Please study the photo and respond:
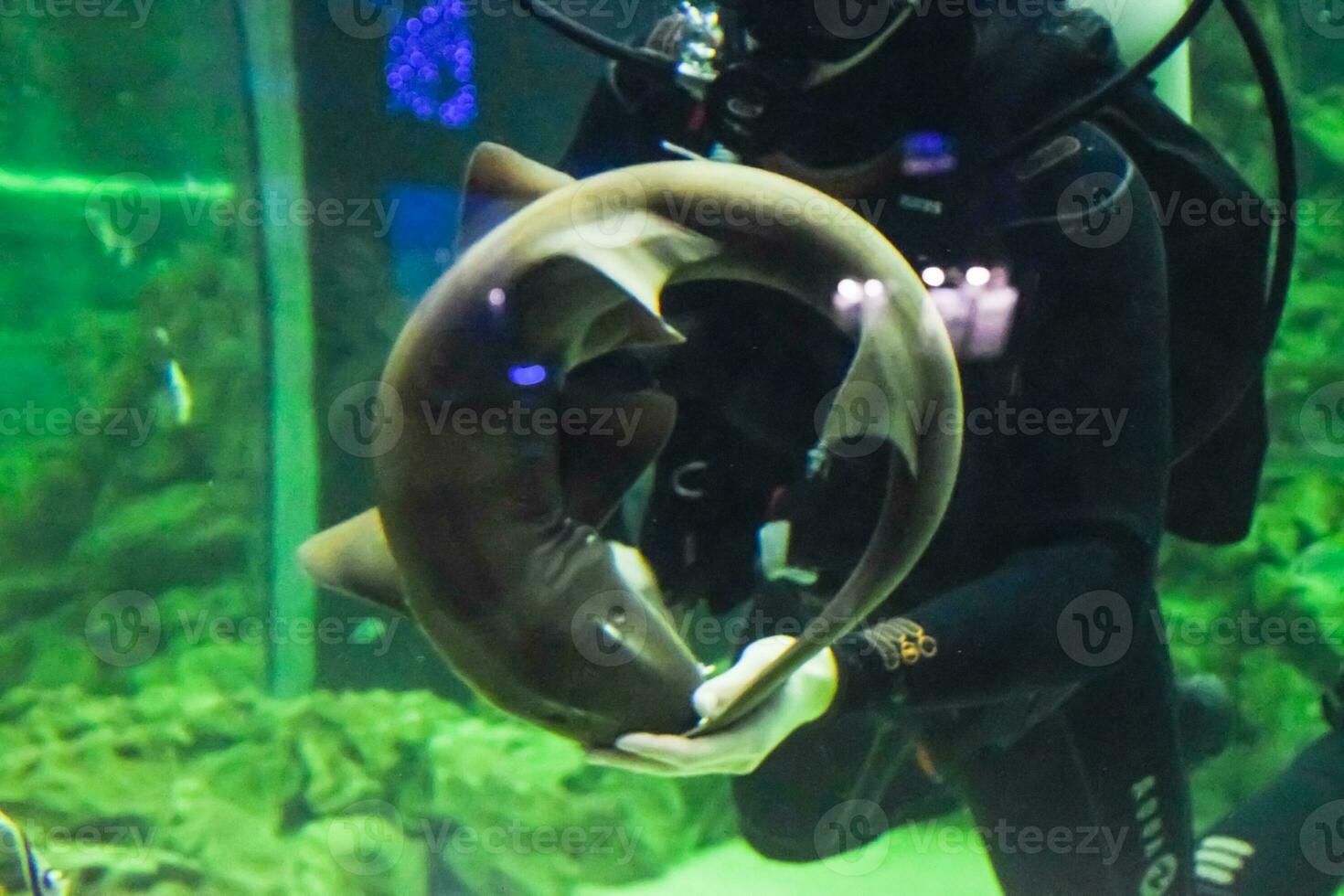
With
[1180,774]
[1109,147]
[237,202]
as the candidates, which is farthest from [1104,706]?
[237,202]

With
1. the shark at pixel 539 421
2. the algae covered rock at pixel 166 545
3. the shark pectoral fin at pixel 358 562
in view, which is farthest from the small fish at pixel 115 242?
the shark at pixel 539 421

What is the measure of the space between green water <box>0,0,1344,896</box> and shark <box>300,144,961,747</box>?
222 centimetres

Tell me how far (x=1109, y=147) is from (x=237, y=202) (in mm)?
4511

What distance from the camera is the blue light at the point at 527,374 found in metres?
1.29

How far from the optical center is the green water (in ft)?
12.7

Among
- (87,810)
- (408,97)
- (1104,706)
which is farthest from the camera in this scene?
(408,97)

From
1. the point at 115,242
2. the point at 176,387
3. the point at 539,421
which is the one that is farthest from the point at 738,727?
the point at 115,242

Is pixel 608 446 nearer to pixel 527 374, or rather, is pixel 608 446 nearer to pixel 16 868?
pixel 527 374

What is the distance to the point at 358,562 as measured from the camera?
56.8 inches

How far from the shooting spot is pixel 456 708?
4430mm

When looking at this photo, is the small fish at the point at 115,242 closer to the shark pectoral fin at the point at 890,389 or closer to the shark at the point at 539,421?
the shark at the point at 539,421

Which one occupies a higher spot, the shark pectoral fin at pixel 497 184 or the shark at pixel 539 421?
the shark pectoral fin at pixel 497 184

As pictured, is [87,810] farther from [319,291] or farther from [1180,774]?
[1180,774]

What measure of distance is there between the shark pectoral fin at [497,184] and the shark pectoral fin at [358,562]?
0.46 m
